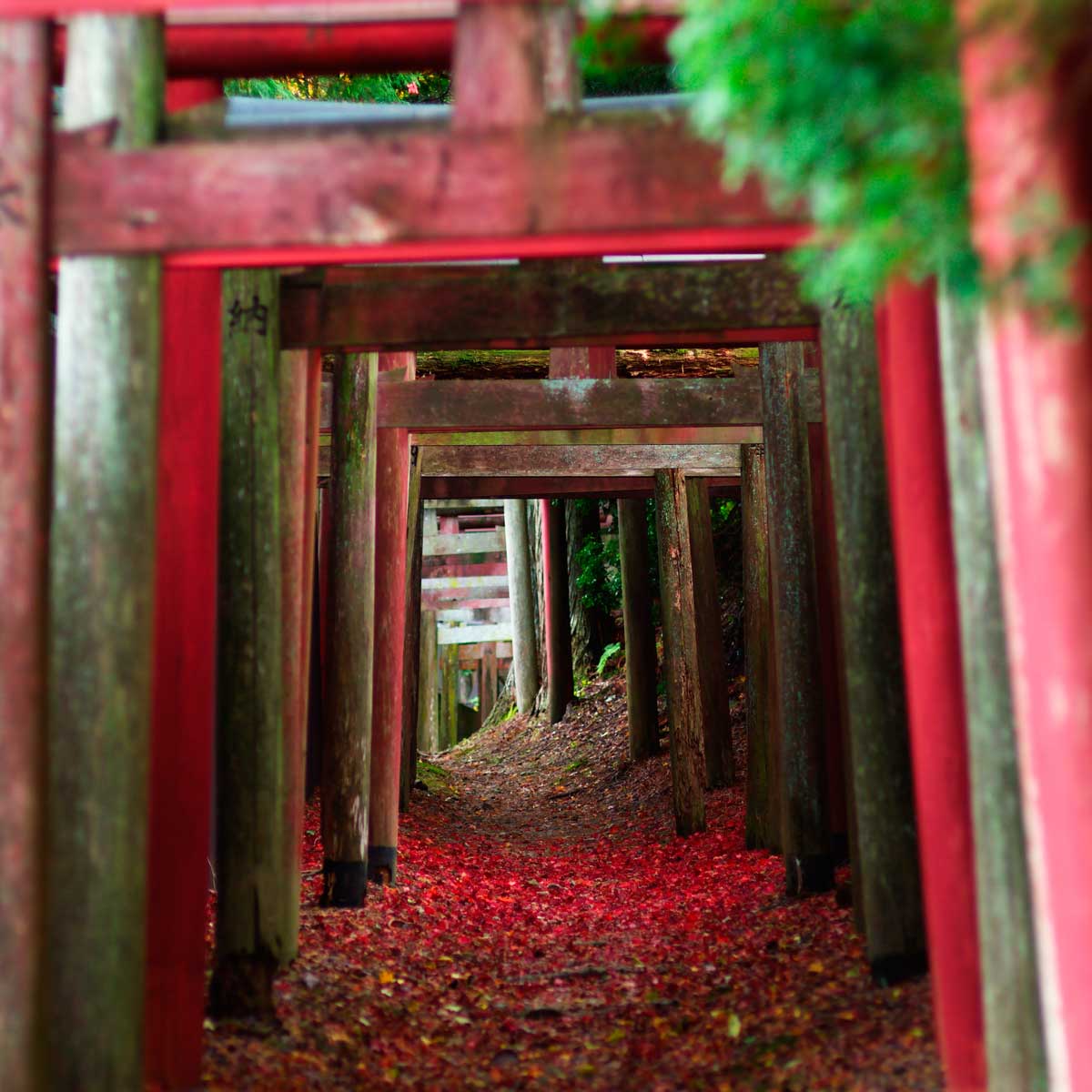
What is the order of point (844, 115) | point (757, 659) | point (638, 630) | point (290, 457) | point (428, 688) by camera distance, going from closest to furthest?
1. point (844, 115)
2. point (290, 457)
3. point (757, 659)
4. point (638, 630)
5. point (428, 688)

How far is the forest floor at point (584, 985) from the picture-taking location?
463 cm

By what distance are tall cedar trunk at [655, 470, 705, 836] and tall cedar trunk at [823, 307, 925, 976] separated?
4.93 metres

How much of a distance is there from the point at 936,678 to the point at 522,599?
14.0 metres

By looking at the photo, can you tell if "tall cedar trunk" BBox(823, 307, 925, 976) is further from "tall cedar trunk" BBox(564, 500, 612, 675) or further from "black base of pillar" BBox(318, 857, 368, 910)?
"tall cedar trunk" BBox(564, 500, 612, 675)

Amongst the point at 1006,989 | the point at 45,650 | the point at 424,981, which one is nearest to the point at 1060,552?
the point at 1006,989

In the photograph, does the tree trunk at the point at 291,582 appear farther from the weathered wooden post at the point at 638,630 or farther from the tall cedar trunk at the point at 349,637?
the weathered wooden post at the point at 638,630

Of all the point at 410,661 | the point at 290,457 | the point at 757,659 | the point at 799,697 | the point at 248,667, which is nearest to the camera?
the point at 248,667

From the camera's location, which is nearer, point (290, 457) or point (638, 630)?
point (290, 457)

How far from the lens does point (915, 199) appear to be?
7.82 ft

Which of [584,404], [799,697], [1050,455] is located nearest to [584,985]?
[799,697]

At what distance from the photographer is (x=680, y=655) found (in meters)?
10.0

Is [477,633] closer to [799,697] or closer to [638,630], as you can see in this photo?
[638,630]

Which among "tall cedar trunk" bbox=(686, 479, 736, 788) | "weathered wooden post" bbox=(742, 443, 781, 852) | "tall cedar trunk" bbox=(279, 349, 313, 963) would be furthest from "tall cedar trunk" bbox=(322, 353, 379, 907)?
"tall cedar trunk" bbox=(686, 479, 736, 788)

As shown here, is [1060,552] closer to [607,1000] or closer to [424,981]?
[607,1000]
